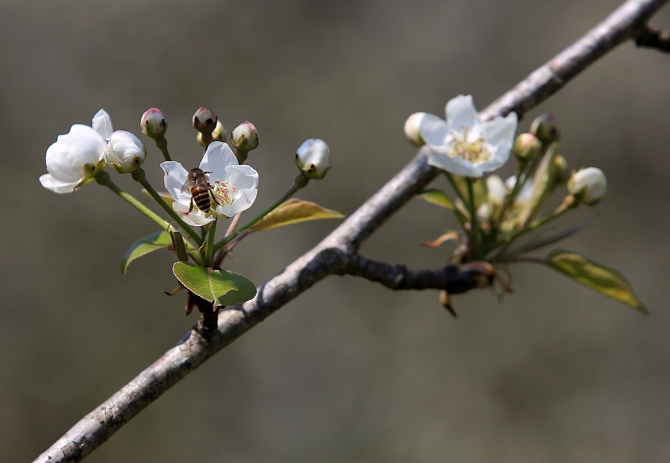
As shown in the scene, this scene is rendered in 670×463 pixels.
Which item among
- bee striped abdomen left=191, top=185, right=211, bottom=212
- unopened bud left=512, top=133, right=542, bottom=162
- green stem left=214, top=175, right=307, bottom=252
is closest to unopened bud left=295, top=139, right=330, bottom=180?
green stem left=214, top=175, right=307, bottom=252

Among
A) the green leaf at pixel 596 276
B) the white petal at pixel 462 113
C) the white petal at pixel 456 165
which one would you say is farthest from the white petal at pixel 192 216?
the green leaf at pixel 596 276

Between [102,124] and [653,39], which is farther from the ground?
[102,124]

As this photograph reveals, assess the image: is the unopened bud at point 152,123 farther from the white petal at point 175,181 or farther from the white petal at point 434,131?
the white petal at point 434,131

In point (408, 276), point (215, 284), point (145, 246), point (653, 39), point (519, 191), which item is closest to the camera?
point (215, 284)

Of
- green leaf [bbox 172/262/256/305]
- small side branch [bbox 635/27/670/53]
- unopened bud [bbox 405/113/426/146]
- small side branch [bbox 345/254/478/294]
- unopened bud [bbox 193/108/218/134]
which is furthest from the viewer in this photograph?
small side branch [bbox 635/27/670/53]

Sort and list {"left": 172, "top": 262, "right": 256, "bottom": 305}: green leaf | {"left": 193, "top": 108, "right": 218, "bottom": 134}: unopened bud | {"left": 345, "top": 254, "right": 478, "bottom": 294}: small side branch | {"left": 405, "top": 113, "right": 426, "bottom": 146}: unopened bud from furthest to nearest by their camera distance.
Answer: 1. {"left": 405, "top": 113, "right": 426, "bottom": 146}: unopened bud
2. {"left": 345, "top": 254, "right": 478, "bottom": 294}: small side branch
3. {"left": 193, "top": 108, "right": 218, "bottom": 134}: unopened bud
4. {"left": 172, "top": 262, "right": 256, "bottom": 305}: green leaf

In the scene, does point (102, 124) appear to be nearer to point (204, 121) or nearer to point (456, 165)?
point (204, 121)

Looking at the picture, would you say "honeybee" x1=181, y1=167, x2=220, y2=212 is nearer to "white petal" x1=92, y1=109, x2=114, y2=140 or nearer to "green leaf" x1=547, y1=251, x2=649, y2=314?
"white petal" x1=92, y1=109, x2=114, y2=140

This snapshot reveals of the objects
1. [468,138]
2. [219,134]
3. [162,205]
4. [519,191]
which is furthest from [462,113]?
[162,205]
